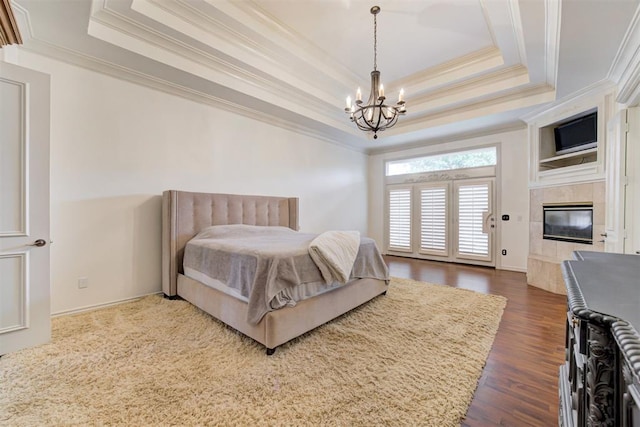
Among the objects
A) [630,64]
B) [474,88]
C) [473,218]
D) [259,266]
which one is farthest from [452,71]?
[259,266]

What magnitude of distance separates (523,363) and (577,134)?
3.56 meters

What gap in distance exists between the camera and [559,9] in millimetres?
2135

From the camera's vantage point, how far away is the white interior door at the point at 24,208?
1.92 meters

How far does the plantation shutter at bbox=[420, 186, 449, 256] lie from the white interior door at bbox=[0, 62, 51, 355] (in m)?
5.96

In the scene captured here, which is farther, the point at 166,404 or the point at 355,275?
the point at 355,275

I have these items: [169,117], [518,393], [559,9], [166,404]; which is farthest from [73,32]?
[518,393]

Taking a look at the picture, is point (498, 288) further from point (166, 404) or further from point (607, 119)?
point (166, 404)

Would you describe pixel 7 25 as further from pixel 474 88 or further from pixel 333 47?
pixel 474 88

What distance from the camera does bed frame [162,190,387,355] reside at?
2.06m

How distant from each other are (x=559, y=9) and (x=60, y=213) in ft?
16.1

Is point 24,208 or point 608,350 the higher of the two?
point 24,208

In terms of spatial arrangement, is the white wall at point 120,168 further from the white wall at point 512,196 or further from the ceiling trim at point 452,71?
the white wall at point 512,196

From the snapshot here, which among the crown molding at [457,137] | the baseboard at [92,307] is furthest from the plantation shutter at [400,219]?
the baseboard at [92,307]

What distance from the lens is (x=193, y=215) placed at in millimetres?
3328
